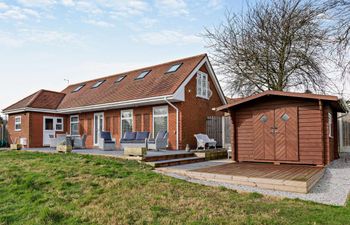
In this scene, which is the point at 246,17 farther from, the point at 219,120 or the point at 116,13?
the point at 116,13

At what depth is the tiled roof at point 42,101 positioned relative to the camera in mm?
19003

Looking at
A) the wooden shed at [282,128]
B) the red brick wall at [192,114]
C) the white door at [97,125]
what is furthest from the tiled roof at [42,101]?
the wooden shed at [282,128]

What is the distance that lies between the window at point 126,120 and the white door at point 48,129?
21.1 feet

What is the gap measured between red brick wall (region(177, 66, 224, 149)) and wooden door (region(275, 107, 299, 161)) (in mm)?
5037

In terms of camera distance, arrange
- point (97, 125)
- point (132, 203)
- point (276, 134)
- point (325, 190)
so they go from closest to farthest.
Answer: point (132, 203)
point (325, 190)
point (276, 134)
point (97, 125)

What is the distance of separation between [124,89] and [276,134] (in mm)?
9668

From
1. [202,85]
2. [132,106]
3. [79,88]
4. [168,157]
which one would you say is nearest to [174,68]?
[202,85]

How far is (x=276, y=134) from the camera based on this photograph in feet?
32.3

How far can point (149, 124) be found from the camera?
582 inches

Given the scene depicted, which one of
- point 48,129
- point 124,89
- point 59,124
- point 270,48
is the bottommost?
point 48,129

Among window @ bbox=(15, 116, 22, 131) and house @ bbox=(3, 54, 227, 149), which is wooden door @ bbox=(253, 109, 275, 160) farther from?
window @ bbox=(15, 116, 22, 131)

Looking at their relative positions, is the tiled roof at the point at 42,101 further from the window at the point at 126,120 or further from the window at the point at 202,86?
the window at the point at 202,86

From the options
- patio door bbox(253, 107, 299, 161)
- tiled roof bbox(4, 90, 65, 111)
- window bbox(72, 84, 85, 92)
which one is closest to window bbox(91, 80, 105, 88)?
window bbox(72, 84, 85, 92)

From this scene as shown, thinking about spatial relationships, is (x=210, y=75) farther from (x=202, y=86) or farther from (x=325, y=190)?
(x=325, y=190)
